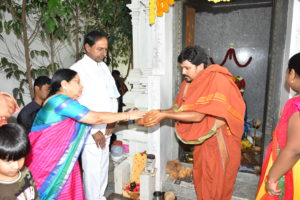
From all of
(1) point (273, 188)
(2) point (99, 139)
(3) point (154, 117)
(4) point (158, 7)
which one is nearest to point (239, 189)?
(1) point (273, 188)

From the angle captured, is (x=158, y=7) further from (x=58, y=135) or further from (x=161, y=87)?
(x=58, y=135)

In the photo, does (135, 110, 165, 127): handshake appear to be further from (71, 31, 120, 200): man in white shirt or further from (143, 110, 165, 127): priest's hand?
(71, 31, 120, 200): man in white shirt

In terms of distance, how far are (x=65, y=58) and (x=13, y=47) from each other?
5.44 ft

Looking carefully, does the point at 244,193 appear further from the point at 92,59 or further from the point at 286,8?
the point at 92,59

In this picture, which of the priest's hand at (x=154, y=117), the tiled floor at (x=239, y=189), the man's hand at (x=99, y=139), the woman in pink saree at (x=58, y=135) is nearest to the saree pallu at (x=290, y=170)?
the priest's hand at (x=154, y=117)

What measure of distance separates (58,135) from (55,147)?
0.12 m

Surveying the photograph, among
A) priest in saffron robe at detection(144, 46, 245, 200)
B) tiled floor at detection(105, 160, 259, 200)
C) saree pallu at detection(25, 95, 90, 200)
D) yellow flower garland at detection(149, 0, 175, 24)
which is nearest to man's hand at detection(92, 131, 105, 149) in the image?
saree pallu at detection(25, 95, 90, 200)

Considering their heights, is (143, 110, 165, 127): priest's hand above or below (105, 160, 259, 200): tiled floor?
above

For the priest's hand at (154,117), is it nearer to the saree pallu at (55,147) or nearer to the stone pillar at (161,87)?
the stone pillar at (161,87)

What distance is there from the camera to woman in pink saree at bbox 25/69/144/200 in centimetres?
216

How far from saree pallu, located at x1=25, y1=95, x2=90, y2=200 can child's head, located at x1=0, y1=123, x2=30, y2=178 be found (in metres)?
0.61

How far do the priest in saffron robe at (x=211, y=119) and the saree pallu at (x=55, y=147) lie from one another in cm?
82

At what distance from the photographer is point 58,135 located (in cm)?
227

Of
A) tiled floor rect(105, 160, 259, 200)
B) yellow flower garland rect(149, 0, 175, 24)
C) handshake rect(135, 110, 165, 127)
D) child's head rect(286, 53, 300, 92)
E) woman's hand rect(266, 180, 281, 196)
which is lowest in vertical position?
tiled floor rect(105, 160, 259, 200)
